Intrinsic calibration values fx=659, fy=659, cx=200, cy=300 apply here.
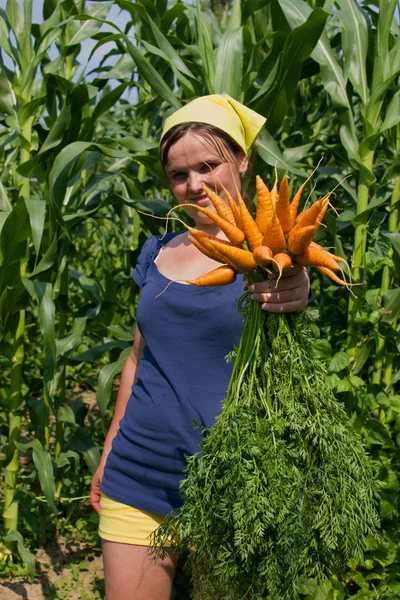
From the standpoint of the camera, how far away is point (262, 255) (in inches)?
55.2

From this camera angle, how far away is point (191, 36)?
12.8 feet

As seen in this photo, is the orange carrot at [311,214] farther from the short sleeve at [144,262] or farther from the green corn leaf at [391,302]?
the green corn leaf at [391,302]

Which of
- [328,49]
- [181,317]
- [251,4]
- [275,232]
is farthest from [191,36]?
[275,232]

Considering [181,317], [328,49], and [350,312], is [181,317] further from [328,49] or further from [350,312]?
[328,49]

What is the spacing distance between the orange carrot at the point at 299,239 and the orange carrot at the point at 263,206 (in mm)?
61

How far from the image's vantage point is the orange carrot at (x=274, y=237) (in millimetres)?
1400

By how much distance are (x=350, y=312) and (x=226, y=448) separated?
5.27ft

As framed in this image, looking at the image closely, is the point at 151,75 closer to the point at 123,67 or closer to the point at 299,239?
the point at 123,67

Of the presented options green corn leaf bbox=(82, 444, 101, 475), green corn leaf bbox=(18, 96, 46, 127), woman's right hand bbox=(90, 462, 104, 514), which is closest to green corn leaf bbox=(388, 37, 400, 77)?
green corn leaf bbox=(18, 96, 46, 127)

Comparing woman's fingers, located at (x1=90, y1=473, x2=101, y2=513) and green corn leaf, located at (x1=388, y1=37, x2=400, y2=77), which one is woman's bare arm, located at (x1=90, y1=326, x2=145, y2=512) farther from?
green corn leaf, located at (x1=388, y1=37, x2=400, y2=77)

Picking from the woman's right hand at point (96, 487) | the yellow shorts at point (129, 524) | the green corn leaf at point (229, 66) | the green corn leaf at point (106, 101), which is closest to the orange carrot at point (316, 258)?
the yellow shorts at point (129, 524)

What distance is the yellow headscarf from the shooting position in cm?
191

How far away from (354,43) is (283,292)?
1900 mm

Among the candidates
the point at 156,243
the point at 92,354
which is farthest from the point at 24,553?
the point at 156,243
